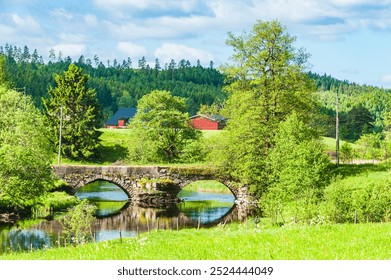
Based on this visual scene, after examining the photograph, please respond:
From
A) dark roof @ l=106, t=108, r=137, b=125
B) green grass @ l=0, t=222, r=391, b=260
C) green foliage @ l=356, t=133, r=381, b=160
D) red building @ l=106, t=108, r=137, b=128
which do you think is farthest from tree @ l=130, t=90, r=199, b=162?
green grass @ l=0, t=222, r=391, b=260

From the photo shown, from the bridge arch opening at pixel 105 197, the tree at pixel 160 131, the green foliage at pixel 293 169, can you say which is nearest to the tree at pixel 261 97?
the green foliage at pixel 293 169

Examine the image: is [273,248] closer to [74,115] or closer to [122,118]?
[74,115]

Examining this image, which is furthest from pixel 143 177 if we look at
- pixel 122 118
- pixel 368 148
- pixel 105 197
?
pixel 122 118

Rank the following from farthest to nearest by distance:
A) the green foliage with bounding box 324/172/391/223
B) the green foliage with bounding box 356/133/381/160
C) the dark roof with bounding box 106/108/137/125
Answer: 1. the dark roof with bounding box 106/108/137/125
2. the green foliage with bounding box 356/133/381/160
3. the green foliage with bounding box 324/172/391/223

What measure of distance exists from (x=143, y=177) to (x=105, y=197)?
619 centimetres

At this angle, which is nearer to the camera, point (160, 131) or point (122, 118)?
point (160, 131)

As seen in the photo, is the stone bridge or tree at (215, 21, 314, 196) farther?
the stone bridge

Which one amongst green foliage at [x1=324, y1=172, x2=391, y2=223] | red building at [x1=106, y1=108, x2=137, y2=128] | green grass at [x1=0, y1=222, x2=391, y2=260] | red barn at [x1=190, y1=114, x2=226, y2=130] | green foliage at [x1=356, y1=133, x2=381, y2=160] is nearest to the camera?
green grass at [x1=0, y1=222, x2=391, y2=260]

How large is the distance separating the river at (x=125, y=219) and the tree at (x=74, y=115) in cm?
1356

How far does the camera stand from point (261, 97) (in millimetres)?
56906

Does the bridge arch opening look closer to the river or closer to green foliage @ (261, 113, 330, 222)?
the river

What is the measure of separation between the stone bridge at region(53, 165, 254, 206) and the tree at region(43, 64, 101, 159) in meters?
22.5

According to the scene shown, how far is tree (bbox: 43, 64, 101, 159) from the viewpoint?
285 ft

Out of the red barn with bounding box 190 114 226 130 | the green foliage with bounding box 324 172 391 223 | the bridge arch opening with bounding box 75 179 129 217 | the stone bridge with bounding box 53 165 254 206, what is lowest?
the bridge arch opening with bounding box 75 179 129 217
